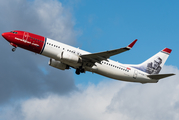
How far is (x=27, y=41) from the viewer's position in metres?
43.7

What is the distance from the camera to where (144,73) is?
51.6 metres

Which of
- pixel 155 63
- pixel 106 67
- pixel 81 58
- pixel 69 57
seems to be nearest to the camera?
pixel 69 57

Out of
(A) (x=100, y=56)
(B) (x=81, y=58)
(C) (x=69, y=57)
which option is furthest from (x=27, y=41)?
(A) (x=100, y=56)

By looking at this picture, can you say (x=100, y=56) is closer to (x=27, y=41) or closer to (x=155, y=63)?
(x=27, y=41)

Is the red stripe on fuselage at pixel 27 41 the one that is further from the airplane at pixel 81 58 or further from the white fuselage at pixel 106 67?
the white fuselage at pixel 106 67

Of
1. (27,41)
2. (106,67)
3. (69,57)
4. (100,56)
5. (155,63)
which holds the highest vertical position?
(155,63)

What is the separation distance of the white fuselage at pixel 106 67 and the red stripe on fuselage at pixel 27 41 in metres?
1.04

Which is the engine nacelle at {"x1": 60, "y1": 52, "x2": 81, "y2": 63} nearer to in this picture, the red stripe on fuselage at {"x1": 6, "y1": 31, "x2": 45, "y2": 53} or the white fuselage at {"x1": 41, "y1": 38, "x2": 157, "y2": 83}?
the white fuselage at {"x1": 41, "y1": 38, "x2": 157, "y2": 83}

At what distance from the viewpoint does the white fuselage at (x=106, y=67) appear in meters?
44.4

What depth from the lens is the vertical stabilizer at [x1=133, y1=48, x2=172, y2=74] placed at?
53.4m

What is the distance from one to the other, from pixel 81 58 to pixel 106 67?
191 inches

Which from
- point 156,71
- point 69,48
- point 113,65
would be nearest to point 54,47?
point 69,48

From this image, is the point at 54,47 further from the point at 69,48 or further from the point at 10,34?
the point at 10,34

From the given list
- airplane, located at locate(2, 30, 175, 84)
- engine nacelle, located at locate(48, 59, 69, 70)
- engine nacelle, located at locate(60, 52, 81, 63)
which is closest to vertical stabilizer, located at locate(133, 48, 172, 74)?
airplane, located at locate(2, 30, 175, 84)
